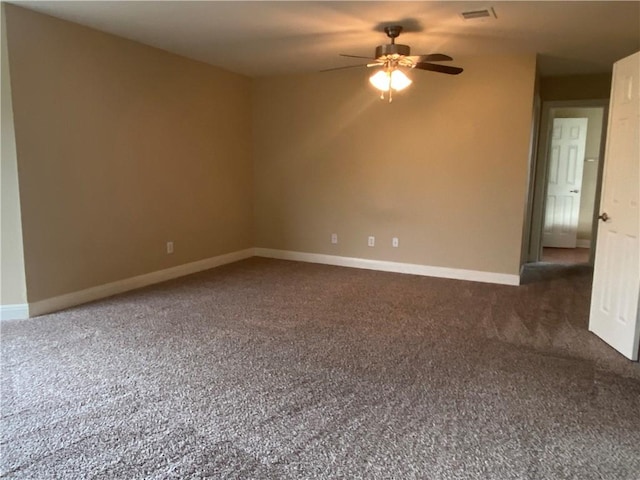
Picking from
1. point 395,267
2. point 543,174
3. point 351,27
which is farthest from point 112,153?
point 543,174

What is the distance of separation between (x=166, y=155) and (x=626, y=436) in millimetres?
4565

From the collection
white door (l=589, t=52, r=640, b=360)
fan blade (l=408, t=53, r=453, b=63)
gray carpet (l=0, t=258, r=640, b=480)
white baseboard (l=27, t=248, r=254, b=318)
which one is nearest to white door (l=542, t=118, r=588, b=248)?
gray carpet (l=0, t=258, r=640, b=480)

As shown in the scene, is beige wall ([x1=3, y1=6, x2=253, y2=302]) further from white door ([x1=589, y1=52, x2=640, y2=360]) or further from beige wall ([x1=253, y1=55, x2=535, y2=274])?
white door ([x1=589, y1=52, x2=640, y2=360])

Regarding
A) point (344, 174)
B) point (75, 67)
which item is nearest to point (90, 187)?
point (75, 67)

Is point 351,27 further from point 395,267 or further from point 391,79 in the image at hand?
point 395,267

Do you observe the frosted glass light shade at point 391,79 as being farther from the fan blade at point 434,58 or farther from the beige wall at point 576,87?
the beige wall at point 576,87

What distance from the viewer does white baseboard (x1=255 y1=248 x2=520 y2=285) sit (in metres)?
5.12

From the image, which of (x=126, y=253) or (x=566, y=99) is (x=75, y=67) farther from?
(x=566, y=99)

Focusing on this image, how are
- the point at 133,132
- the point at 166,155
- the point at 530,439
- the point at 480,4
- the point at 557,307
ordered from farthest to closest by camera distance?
the point at 166,155
the point at 133,132
the point at 557,307
the point at 480,4
the point at 530,439

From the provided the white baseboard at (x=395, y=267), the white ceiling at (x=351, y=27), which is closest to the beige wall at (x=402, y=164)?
the white baseboard at (x=395, y=267)

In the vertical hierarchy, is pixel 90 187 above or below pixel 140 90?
below

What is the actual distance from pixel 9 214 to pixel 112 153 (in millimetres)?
1071

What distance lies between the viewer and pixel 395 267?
5.64 m

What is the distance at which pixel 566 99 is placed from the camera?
19.2ft
